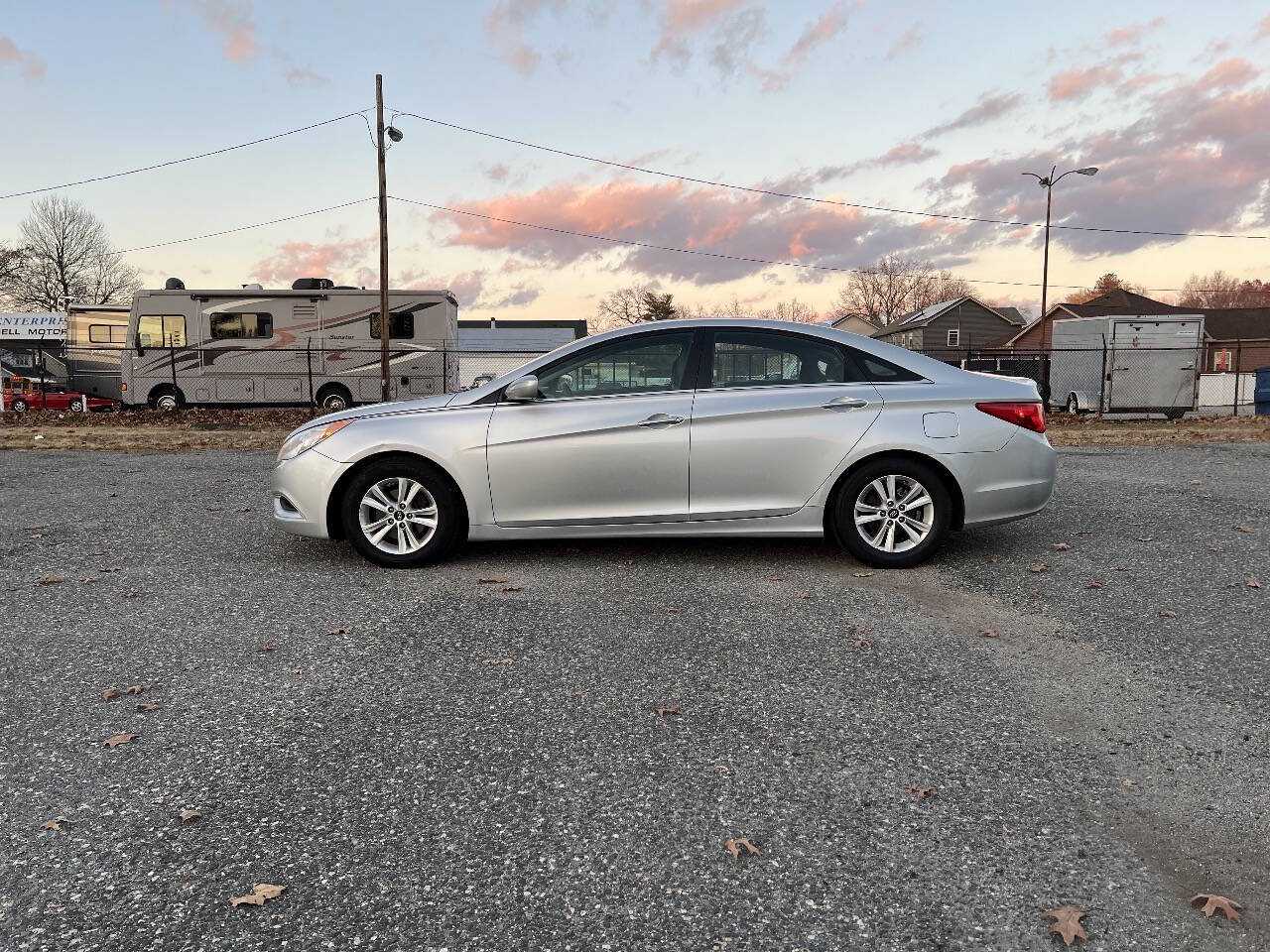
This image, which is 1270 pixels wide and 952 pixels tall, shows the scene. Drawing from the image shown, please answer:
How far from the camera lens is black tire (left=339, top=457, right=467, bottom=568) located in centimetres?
563

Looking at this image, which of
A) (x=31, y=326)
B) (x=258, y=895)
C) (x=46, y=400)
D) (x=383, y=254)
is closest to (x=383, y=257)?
(x=383, y=254)

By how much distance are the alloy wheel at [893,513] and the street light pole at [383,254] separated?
15802 mm

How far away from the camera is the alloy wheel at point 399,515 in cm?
566

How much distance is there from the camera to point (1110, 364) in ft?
73.4

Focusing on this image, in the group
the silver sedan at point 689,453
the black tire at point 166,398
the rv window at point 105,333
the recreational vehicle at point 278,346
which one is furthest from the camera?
the rv window at point 105,333

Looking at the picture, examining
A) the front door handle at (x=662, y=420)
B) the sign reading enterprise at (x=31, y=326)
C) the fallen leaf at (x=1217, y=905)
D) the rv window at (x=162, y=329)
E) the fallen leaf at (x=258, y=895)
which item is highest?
the sign reading enterprise at (x=31, y=326)

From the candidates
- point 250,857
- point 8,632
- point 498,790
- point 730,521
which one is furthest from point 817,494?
point 8,632

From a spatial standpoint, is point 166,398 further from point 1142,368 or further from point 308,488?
point 1142,368

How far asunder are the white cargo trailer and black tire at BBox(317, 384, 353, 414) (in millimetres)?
17376

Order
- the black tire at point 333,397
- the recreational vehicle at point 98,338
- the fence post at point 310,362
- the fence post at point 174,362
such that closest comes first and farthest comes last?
A: the fence post at point 310,362
the fence post at point 174,362
the black tire at point 333,397
the recreational vehicle at point 98,338

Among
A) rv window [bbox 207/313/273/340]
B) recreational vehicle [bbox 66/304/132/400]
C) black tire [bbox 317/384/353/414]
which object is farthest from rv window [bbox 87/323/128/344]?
black tire [bbox 317/384/353/414]

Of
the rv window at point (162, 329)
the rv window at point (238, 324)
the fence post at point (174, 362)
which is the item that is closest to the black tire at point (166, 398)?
the fence post at point (174, 362)

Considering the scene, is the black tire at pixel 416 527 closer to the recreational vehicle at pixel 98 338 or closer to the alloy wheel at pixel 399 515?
the alloy wheel at pixel 399 515

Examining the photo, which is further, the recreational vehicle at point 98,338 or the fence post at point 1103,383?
the recreational vehicle at point 98,338
